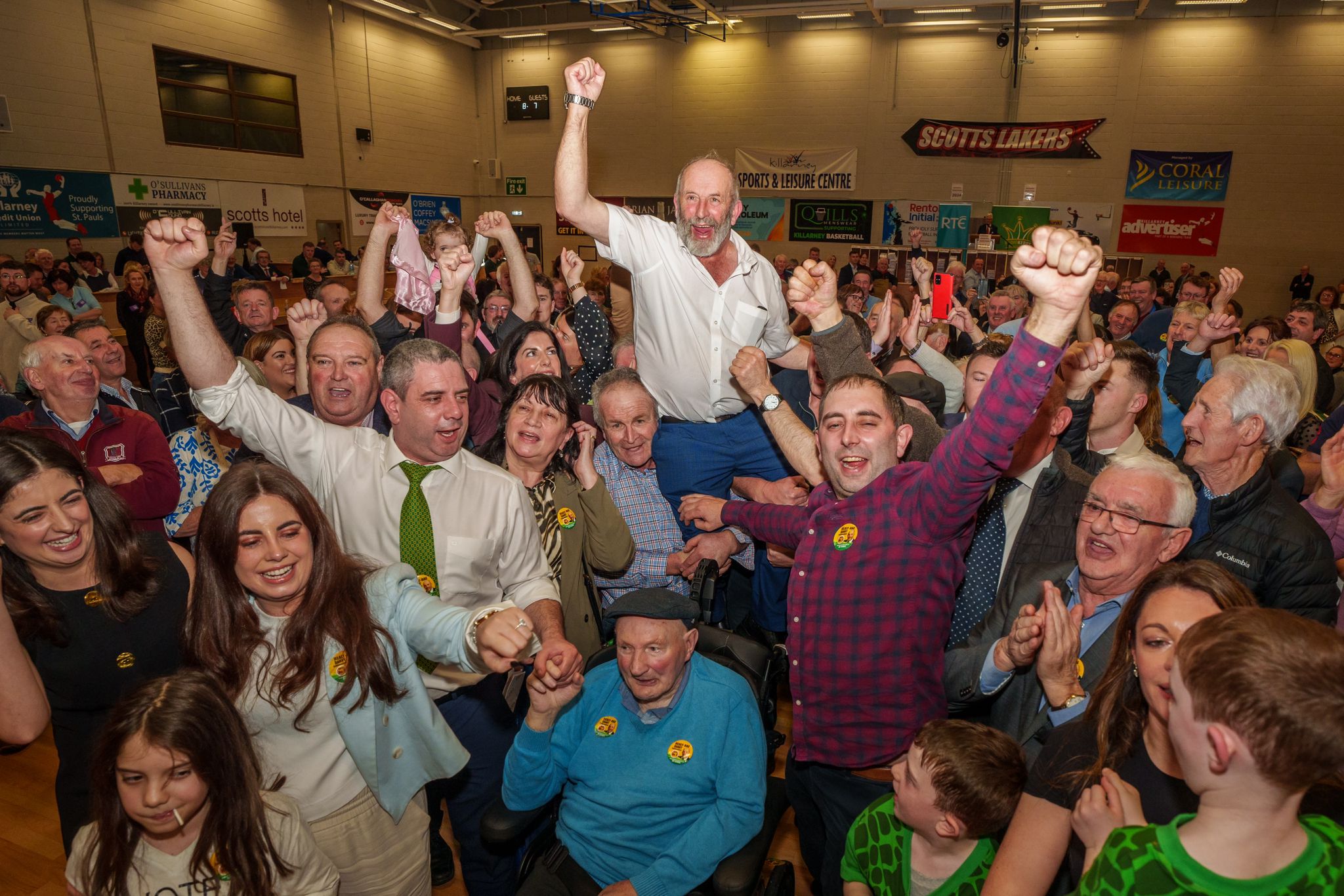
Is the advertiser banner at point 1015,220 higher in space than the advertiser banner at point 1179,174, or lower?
lower

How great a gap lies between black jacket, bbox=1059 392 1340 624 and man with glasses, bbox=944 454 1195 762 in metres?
0.26

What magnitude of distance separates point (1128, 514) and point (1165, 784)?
0.75 meters

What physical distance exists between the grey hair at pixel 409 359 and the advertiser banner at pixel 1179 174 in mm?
14457

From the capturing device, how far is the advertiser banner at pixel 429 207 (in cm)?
1614

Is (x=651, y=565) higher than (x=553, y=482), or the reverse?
(x=553, y=482)

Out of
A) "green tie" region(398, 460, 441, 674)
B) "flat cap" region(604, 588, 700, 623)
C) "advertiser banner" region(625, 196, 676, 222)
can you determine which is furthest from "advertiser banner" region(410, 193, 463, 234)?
"flat cap" region(604, 588, 700, 623)

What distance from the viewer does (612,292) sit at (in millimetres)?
4660

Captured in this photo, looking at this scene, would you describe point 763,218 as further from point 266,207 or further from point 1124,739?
point 1124,739

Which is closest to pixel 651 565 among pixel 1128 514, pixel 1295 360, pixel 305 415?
pixel 305 415

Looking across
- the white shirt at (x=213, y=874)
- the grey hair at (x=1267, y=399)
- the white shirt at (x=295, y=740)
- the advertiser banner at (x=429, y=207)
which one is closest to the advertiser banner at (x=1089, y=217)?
the advertiser banner at (x=429, y=207)

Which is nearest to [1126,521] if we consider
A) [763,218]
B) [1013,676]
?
[1013,676]

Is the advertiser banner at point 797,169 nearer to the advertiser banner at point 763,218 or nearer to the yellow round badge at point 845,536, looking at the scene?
the advertiser banner at point 763,218

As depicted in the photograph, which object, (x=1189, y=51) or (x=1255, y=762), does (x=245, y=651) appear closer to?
(x=1255, y=762)

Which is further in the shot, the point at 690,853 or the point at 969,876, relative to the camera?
the point at 690,853
